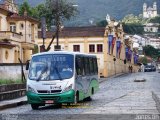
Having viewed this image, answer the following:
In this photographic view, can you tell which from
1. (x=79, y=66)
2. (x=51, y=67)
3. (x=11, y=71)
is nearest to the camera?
(x=51, y=67)

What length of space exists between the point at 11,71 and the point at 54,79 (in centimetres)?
1813

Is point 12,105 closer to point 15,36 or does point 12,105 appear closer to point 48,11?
point 15,36

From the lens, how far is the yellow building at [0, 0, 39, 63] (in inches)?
2014

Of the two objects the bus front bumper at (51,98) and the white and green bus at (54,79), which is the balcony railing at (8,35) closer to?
the white and green bus at (54,79)

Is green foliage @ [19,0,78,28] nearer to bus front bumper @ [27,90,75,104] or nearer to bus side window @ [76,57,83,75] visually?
bus side window @ [76,57,83,75]

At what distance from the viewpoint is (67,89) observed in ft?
77.5

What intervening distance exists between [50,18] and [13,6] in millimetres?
21762

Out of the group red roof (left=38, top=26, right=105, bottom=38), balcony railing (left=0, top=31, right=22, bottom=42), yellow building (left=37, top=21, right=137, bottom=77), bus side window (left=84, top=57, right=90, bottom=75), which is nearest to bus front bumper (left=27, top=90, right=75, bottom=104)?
bus side window (left=84, top=57, right=90, bottom=75)

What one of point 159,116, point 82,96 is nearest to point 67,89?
point 82,96

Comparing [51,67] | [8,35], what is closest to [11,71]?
[8,35]

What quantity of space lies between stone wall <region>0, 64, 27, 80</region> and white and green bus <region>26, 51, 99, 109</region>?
1453 cm

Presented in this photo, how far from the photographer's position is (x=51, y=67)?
24.0 metres

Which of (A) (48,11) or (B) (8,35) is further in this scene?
(A) (48,11)

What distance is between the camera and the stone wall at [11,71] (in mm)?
39494
